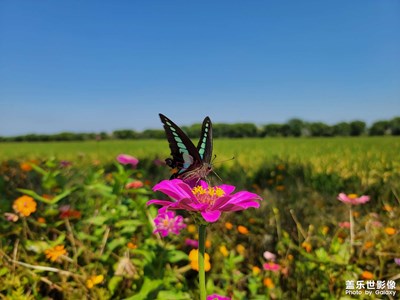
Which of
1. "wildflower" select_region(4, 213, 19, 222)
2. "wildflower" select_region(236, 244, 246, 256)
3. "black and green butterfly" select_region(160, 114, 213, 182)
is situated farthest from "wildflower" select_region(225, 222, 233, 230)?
"wildflower" select_region(4, 213, 19, 222)

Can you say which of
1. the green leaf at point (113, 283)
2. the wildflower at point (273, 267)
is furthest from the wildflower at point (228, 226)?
the green leaf at point (113, 283)

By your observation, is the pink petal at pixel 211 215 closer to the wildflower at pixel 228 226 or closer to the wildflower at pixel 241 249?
the wildflower at pixel 241 249

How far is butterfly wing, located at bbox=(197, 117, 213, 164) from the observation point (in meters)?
1.22

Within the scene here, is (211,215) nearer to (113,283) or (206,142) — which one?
(206,142)

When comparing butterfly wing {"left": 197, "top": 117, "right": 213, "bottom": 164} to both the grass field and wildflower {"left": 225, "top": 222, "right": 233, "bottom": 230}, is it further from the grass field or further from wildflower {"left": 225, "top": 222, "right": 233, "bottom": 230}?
wildflower {"left": 225, "top": 222, "right": 233, "bottom": 230}

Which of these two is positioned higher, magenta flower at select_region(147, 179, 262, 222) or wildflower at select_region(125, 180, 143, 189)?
magenta flower at select_region(147, 179, 262, 222)

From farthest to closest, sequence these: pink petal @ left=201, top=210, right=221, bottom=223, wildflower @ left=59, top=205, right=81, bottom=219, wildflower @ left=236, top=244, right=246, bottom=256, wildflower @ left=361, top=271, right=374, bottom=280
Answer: wildflower @ left=236, top=244, right=246, bottom=256, wildflower @ left=59, top=205, right=81, bottom=219, wildflower @ left=361, top=271, right=374, bottom=280, pink petal @ left=201, top=210, right=221, bottom=223

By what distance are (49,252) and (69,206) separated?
0.44 m

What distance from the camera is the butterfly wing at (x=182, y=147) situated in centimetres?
116

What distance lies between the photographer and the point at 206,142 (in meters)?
1.27

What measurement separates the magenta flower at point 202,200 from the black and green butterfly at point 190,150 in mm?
244

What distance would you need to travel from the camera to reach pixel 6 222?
2.17 m

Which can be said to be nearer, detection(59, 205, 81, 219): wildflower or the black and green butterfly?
the black and green butterfly

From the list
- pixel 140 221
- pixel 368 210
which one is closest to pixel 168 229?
pixel 140 221
